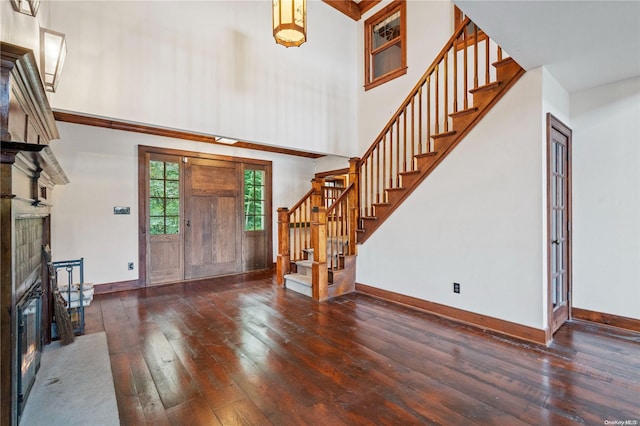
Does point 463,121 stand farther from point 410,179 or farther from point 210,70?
point 210,70

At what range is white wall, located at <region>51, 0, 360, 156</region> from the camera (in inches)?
132

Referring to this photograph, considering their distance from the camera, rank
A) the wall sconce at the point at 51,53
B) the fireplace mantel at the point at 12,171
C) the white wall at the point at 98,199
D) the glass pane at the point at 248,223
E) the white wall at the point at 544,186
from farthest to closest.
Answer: the glass pane at the point at 248,223 → the white wall at the point at 98,199 → the white wall at the point at 544,186 → the wall sconce at the point at 51,53 → the fireplace mantel at the point at 12,171

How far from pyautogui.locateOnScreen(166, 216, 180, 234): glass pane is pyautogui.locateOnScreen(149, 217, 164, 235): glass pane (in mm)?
107

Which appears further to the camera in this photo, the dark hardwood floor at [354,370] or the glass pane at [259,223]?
the glass pane at [259,223]

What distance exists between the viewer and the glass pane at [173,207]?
5.23 metres

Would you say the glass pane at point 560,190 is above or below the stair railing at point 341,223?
above

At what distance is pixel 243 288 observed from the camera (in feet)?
16.0

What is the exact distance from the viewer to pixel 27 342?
6.29ft

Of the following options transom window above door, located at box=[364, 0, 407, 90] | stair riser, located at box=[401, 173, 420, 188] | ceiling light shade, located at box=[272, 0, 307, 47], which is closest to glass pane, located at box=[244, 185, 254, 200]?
transom window above door, located at box=[364, 0, 407, 90]

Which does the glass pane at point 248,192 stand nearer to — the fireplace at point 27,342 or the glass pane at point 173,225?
the glass pane at point 173,225

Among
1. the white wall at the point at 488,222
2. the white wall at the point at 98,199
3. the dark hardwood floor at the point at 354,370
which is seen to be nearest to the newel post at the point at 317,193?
the white wall at the point at 488,222

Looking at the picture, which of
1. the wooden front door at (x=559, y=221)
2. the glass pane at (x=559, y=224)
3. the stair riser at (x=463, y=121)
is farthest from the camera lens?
the stair riser at (x=463, y=121)

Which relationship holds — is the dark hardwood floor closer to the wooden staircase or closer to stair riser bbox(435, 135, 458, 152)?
the wooden staircase

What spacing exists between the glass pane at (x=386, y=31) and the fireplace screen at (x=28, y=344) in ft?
19.9
